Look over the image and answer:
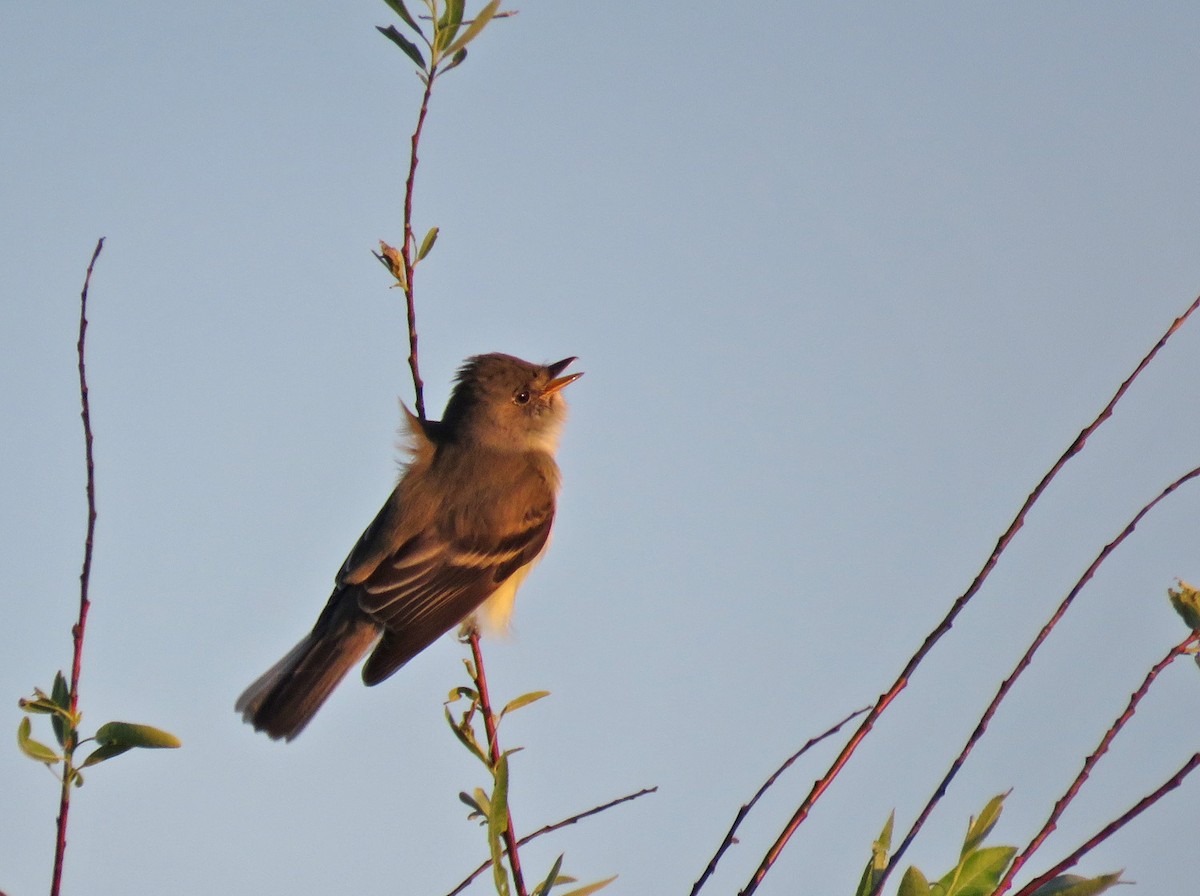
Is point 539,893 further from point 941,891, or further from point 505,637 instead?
point 505,637

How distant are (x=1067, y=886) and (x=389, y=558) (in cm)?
443

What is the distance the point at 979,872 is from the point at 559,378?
5.23m

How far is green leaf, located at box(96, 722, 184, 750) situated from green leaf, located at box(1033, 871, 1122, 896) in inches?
66.8

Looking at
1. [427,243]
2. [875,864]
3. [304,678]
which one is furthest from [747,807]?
[304,678]

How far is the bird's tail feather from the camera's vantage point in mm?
5770

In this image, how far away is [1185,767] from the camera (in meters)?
2.35

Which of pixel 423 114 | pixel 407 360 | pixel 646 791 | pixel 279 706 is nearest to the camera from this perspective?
pixel 646 791

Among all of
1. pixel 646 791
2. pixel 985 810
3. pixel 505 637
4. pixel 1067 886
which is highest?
pixel 505 637

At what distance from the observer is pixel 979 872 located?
7.94 ft

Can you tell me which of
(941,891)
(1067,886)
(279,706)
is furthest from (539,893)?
(279,706)

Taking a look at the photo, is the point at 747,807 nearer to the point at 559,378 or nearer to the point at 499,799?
the point at 499,799

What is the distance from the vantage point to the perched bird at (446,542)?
5.96 m

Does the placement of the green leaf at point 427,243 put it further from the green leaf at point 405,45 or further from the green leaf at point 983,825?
the green leaf at point 983,825

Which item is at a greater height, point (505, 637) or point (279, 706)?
point (505, 637)
